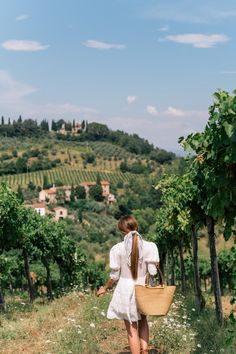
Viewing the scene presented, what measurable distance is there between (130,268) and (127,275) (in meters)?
0.14

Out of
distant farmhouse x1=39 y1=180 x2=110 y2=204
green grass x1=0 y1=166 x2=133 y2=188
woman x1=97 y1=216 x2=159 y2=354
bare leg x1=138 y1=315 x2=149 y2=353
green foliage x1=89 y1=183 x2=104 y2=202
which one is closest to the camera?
woman x1=97 y1=216 x2=159 y2=354

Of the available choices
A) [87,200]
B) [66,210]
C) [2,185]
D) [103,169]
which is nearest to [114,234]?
[66,210]

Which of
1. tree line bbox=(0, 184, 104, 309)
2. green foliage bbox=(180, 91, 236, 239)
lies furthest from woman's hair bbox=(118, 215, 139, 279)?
tree line bbox=(0, 184, 104, 309)

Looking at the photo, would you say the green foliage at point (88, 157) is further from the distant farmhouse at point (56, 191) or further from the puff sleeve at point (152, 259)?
the puff sleeve at point (152, 259)

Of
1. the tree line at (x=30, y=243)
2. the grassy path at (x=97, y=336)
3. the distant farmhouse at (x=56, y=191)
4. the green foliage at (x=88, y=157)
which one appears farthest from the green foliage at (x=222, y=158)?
the green foliage at (x=88, y=157)

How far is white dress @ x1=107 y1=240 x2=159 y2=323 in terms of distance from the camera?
6535 mm

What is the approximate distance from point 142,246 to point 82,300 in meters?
8.89

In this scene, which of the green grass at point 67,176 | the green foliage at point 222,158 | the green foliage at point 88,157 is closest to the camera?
the green foliage at point 222,158

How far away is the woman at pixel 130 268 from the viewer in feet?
21.4

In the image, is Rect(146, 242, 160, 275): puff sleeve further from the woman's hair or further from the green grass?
the green grass

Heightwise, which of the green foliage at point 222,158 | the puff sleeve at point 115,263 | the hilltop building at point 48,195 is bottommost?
the hilltop building at point 48,195

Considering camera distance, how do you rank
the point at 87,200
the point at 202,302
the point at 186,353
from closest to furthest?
the point at 186,353 → the point at 202,302 → the point at 87,200

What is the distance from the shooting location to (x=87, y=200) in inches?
5177

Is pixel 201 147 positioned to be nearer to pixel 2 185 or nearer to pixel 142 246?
pixel 142 246
